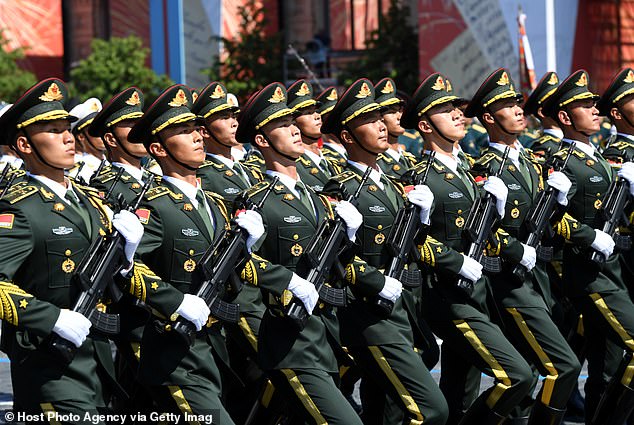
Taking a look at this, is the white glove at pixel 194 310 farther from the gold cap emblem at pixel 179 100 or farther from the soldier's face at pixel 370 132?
the soldier's face at pixel 370 132

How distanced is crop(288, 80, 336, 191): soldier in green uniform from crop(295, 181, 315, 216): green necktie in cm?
186

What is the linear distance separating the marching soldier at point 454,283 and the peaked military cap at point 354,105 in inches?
20.0

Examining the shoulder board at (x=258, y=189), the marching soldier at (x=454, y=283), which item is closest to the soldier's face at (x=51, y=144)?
the shoulder board at (x=258, y=189)

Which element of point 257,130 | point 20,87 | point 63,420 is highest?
point 257,130

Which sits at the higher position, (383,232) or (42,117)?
(42,117)

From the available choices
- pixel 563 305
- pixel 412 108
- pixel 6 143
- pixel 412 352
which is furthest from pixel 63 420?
pixel 563 305

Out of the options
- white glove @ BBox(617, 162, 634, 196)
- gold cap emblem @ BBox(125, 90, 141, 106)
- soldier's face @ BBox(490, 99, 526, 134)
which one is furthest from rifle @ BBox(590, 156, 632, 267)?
gold cap emblem @ BBox(125, 90, 141, 106)

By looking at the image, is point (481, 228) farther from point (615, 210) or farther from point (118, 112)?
Result: point (118, 112)

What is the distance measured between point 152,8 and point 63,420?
3136 centimetres

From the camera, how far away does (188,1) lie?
36969mm

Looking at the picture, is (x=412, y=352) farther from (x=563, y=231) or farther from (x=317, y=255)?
(x=563, y=231)

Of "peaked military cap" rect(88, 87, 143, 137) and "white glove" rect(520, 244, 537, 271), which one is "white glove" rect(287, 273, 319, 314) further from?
"peaked military cap" rect(88, 87, 143, 137)

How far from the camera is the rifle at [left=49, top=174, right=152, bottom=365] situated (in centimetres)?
554

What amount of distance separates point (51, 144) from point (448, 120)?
105 inches
